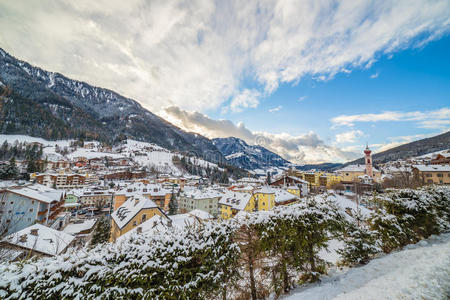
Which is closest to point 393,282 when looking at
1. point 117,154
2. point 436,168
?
point 436,168

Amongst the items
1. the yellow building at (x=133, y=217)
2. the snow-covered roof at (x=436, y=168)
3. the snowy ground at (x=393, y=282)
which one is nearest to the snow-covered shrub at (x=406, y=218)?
the snowy ground at (x=393, y=282)

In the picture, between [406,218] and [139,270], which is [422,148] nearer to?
[406,218]

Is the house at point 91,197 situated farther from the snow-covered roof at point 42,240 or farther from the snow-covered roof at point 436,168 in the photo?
the snow-covered roof at point 436,168

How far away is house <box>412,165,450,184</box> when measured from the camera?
3922 centimetres

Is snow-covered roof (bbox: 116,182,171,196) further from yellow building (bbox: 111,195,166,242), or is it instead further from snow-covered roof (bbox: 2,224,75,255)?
snow-covered roof (bbox: 2,224,75,255)

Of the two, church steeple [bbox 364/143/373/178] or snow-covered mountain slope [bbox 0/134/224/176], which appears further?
snow-covered mountain slope [bbox 0/134/224/176]

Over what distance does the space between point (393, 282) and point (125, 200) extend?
46614mm

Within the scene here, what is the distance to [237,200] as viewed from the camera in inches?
1487

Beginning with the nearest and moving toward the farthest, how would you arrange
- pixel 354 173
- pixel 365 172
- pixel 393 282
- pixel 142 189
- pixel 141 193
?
pixel 393 282 < pixel 141 193 < pixel 142 189 < pixel 365 172 < pixel 354 173

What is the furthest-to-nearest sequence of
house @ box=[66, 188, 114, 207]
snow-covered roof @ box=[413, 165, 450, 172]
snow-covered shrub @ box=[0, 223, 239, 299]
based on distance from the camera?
house @ box=[66, 188, 114, 207], snow-covered roof @ box=[413, 165, 450, 172], snow-covered shrub @ box=[0, 223, 239, 299]

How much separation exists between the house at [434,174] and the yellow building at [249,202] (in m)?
36.9

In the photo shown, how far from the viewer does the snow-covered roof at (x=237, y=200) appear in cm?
3515

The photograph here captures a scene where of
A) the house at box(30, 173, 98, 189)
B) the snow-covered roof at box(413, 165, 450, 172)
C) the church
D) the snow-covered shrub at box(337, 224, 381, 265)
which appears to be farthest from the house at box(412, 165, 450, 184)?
the house at box(30, 173, 98, 189)

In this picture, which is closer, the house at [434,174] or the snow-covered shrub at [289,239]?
the snow-covered shrub at [289,239]
